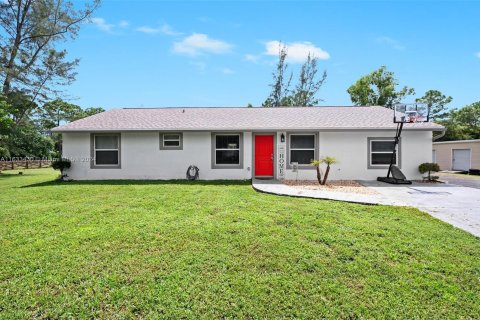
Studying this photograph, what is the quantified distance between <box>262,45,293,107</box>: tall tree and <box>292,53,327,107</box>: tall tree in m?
1.15

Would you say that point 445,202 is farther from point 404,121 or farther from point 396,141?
point 404,121

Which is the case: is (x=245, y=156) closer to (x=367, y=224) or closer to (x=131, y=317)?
(x=367, y=224)

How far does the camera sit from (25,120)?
2123 cm

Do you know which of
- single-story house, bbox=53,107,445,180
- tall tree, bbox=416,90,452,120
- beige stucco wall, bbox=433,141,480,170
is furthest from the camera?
tall tree, bbox=416,90,452,120

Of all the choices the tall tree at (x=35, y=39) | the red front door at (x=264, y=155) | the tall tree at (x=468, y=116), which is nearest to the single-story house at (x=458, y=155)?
the red front door at (x=264, y=155)

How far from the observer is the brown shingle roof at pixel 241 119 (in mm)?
11570

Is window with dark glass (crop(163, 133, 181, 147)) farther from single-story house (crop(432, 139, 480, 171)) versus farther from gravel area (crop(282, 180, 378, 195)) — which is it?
single-story house (crop(432, 139, 480, 171))

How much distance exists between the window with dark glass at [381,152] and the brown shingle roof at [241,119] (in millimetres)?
781

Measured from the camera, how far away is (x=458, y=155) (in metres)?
19.7

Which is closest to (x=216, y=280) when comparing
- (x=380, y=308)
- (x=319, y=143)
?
(x=380, y=308)

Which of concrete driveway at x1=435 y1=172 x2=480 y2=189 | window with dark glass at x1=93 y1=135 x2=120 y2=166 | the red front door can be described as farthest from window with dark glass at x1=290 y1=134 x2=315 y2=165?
window with dark glass at x1=93 y1=135 x2=120 y2=166

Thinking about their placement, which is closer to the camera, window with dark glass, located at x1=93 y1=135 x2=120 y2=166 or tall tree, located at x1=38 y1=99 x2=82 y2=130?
window with dark glass, located at x1=93 y1=135 x2=120 y2=166

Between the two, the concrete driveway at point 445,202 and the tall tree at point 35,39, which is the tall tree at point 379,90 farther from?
the tall tree at point 35,39

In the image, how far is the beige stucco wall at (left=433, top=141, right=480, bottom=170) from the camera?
720 inches
